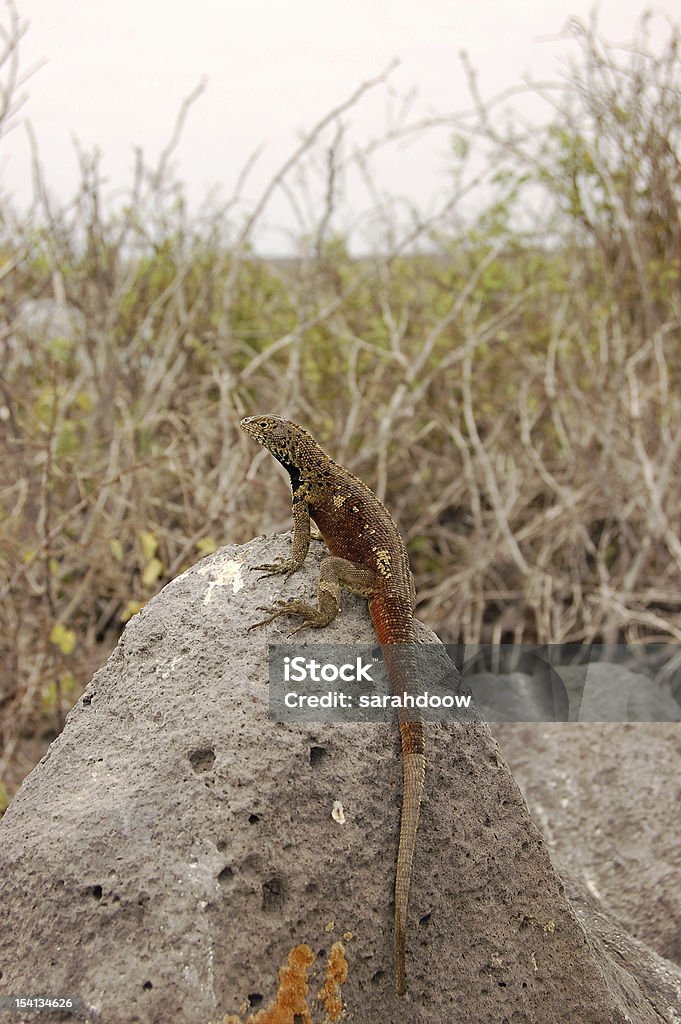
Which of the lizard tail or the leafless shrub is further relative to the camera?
the leafless shrub

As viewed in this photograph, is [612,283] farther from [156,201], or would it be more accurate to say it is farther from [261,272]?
[156,201]

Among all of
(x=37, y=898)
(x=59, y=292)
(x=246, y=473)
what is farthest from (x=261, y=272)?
(x=37, y=898)

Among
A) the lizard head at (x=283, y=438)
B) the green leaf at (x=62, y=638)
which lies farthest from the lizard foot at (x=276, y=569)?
the green leaf at (x=62, y=638)

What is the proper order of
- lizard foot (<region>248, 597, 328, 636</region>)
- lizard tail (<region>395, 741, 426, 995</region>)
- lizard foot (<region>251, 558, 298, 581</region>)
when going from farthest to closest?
1. lizard foot (<region>251, 558, 298, 581</region>)
2. lizard foot (<region>248, 597, 328, 636</region>)
3. lizard tail (<region>395, 741, 426, 995</region>)

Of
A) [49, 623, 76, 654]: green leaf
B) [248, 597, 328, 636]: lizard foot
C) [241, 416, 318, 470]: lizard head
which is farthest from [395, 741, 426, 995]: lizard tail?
[49, 623, 76, 654]: green leaf

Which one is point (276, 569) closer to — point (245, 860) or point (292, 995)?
point (245, 860)

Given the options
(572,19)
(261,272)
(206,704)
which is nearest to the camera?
(206,704)

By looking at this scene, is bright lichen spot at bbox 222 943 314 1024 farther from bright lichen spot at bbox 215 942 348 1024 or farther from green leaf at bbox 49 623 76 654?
green leaf at bbox 49 623 76 654

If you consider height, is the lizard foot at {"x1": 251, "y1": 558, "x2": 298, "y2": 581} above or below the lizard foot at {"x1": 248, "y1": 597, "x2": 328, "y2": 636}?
above
